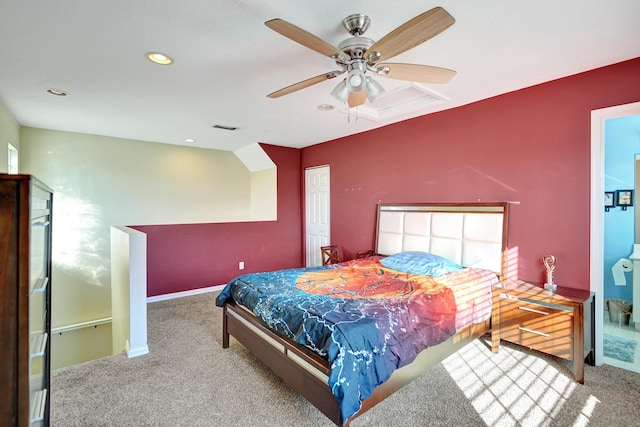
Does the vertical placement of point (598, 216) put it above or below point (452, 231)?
above

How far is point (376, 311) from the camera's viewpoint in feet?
6.77

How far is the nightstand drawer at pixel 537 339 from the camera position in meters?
2.47

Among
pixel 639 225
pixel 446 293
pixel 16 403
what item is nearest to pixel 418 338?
pixel 446 293

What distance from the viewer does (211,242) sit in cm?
508

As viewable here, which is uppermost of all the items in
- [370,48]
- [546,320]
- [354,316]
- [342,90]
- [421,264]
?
[370,48]

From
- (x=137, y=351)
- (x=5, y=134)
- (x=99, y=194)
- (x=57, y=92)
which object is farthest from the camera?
(x=99, y=194)

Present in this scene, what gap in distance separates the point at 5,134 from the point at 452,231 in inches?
207

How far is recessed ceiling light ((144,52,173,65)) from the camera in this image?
2.28 meters

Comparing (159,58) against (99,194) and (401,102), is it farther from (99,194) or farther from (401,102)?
(99,194)

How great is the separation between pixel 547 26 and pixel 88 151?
576 cm

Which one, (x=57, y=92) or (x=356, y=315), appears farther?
(x=57, y=92)

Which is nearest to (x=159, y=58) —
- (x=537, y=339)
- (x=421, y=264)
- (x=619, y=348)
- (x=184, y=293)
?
(x=421, y=264)

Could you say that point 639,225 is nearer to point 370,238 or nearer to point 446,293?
point 446,293

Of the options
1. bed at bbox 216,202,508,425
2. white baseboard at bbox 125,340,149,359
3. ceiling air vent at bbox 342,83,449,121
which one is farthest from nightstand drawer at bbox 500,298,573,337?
white baseboard at bbox 125,340,149,359
